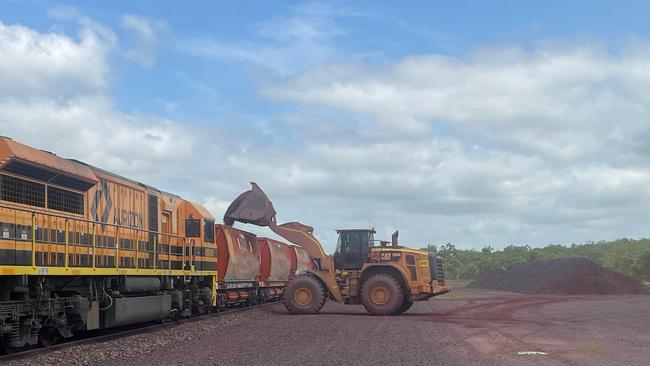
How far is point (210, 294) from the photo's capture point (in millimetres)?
23797

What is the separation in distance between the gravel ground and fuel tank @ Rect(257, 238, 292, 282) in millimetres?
8673

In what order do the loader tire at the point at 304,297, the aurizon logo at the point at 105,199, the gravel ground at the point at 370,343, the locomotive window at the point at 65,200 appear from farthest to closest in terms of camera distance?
1. the loader tire at the point at 304,297
2. the aurizon logo at the point at 105,199
3. the locomotive window at the point at 65,200
4. the gravel ground at the point at 370,343

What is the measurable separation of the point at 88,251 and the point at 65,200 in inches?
51.6

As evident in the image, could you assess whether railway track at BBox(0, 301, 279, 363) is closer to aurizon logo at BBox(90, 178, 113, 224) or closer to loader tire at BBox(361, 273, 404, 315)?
aurizon logo at BBox(90, 178, 113, 224)

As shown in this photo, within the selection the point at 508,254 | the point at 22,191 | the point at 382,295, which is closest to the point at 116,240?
the point at 22,191

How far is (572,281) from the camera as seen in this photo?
52.7m

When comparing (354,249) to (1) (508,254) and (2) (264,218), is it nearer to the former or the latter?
(2) (264,218)

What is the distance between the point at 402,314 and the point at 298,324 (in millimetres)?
6992

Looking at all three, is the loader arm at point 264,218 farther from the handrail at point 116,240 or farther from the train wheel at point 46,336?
the train wheel at point 46,336

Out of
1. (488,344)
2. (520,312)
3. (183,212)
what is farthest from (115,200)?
(520,312)

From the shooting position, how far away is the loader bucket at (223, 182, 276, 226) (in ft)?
91.4

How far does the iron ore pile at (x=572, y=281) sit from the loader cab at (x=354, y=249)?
30.4 m

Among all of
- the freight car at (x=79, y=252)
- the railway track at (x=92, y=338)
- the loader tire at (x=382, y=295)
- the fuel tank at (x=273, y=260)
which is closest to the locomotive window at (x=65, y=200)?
the freight car at (x=79, y=252)

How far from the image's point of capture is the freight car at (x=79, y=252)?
1348 centimetres
